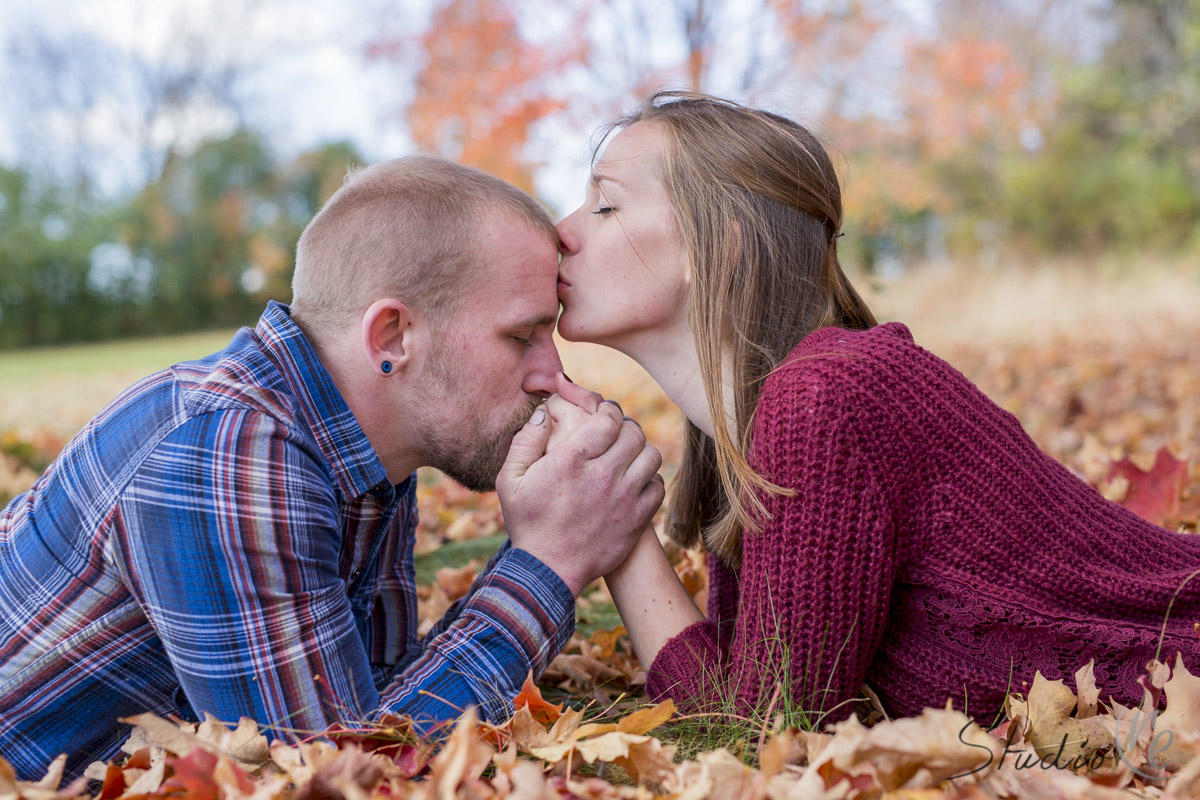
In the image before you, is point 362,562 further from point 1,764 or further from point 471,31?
point 471,31

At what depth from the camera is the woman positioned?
1.83 m

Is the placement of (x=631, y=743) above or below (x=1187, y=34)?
below

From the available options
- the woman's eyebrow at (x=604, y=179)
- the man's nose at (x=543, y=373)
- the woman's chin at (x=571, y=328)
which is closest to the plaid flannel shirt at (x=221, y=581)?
the man's nose at (x=543, y=373)

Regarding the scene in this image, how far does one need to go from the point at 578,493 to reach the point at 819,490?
0.54 meters

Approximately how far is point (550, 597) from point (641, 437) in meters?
0.44

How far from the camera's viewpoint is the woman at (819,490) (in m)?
1.83

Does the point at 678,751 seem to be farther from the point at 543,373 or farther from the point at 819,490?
the point at 543,373

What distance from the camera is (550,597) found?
2025mm

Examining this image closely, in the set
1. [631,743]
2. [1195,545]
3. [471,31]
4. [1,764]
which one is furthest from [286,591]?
[471,31]

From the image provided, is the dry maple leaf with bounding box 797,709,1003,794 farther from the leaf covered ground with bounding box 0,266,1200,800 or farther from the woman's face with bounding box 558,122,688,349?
the woman's face with bounding box 558,122,688,349

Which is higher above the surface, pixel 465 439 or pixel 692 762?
pixel 465 439

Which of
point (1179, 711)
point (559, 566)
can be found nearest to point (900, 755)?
point (1179, 711)
